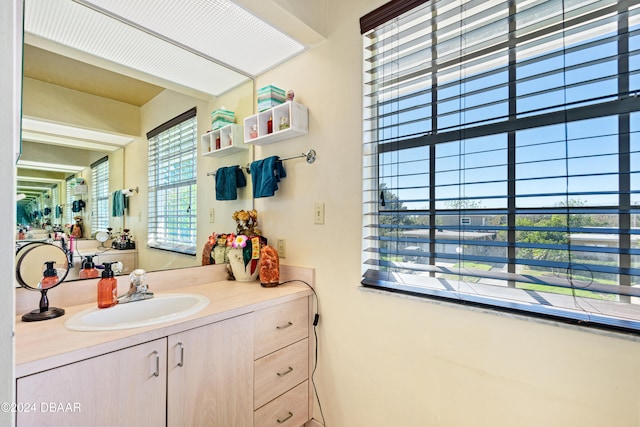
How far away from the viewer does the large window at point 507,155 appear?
2.99ft

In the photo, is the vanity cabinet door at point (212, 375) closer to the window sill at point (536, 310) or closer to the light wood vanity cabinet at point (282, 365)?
the light wood vanity cabinet at point (282, 365)

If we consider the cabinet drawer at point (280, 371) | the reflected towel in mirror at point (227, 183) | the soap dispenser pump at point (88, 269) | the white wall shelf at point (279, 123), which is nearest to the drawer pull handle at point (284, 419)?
the cabinet drawer at point (280, 371)

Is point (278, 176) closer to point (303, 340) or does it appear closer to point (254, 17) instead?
point (254, 17)

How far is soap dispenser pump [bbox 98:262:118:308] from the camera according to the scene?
1249 mm

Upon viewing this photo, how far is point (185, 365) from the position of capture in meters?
1.11

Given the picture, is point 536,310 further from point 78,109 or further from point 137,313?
point 78,109

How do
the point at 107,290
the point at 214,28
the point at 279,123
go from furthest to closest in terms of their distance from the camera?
the point at 279,123 < the point at 214,28 < the point at 107,290

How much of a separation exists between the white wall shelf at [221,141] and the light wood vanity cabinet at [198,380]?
43.0 inches

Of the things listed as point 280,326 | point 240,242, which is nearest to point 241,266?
point 240,242

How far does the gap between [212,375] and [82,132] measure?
1313 millimetres

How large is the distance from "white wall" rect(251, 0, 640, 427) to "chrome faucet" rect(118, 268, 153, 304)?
78cm

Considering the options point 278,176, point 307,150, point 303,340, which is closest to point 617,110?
point 307,150

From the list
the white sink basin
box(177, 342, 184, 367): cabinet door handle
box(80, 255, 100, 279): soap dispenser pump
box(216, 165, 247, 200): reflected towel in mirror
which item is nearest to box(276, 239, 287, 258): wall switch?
box(216, 165, 247, 200): reflected towel in mirror

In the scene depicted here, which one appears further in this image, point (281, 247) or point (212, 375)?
point (281, 247)
